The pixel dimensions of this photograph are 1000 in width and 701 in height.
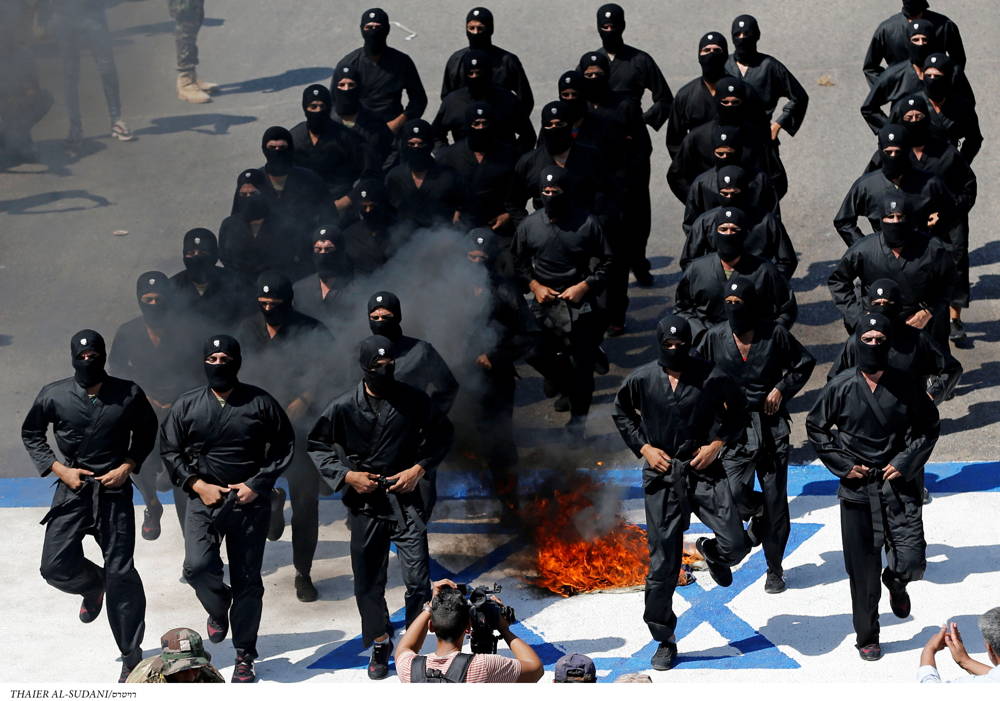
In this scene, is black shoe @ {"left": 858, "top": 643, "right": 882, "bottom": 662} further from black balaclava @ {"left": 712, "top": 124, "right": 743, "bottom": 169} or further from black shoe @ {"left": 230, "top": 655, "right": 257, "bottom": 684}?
black balaclava @ {"left": 712, "top": 124, "right": 743, "bottom": 169}

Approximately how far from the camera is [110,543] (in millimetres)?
10781

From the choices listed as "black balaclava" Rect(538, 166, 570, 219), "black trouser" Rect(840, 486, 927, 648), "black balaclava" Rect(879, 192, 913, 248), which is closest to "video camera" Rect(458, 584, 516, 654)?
"black trouser" Rect(840, 486, 927, 648)

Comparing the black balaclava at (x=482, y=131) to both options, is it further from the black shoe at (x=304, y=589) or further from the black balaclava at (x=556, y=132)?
the black shoe at (x=304, y=589)

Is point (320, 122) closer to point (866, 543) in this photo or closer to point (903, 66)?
point (903, 66)

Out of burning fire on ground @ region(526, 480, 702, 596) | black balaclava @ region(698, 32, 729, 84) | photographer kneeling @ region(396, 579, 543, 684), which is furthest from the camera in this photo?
black balaclava @ region(698, 32, 729, 84)

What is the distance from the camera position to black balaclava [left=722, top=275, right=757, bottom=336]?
11.4 metres

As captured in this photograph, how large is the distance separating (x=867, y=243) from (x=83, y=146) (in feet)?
30.5

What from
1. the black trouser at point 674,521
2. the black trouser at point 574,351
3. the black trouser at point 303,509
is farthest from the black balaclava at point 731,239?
the black trouser at point 303,509

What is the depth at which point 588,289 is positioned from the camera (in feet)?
43.9

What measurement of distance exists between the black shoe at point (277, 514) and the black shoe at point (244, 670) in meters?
1.71

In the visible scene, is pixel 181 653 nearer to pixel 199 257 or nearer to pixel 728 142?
pixel 199 257

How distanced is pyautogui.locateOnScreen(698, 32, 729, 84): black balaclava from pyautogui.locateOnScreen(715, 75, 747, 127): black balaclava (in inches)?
25.2

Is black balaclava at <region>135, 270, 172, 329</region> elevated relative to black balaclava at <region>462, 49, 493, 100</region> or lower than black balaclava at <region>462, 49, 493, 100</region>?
lower

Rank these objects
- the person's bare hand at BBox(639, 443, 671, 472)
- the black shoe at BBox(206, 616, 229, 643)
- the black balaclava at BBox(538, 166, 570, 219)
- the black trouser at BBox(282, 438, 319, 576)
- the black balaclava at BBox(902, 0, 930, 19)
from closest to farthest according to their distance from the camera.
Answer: the person's bare hand at BBox(639, 443, 671, 472), the black shoe at BBox(206, 616, 229, 643), the black trouser at BBox(282, 438, 319, 576), the black balaclava at BBox(538, 166, 570, 219), the black balaclava at BBox(902, 0, 930, 19)
